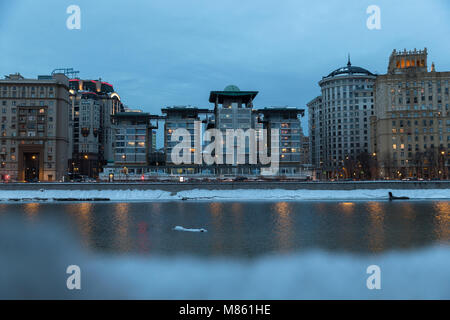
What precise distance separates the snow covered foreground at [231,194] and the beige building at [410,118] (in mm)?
52111

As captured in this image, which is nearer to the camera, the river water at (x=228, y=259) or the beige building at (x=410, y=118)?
the river water at (x=228, y=259)

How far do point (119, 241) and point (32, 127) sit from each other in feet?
364

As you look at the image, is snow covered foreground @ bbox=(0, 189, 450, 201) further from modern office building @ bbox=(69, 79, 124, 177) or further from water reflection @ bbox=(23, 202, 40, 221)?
modern office building @ bbox=(69, 79, 124, 177)

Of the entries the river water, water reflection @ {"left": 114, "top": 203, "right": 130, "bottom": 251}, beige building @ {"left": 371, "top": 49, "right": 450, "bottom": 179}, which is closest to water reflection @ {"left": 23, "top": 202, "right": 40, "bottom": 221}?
the river water

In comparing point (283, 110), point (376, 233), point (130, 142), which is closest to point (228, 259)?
point (376, 233)

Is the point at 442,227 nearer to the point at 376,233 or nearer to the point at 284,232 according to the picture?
the point at 376,233

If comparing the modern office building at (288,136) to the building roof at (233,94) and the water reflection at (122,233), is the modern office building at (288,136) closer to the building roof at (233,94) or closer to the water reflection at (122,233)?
the building roof at (233,94)

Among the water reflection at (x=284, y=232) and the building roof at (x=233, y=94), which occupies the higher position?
the building roof at (x=233, y=94)

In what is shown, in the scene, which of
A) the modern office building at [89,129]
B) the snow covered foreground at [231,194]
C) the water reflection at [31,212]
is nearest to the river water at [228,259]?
the water reflection at [31,212]

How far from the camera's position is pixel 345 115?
17562 cm

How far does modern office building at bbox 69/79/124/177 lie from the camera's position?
172 m

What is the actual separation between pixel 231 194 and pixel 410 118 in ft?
283

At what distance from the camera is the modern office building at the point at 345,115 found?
173250 mm

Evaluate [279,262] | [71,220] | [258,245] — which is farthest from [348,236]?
[71,220]
